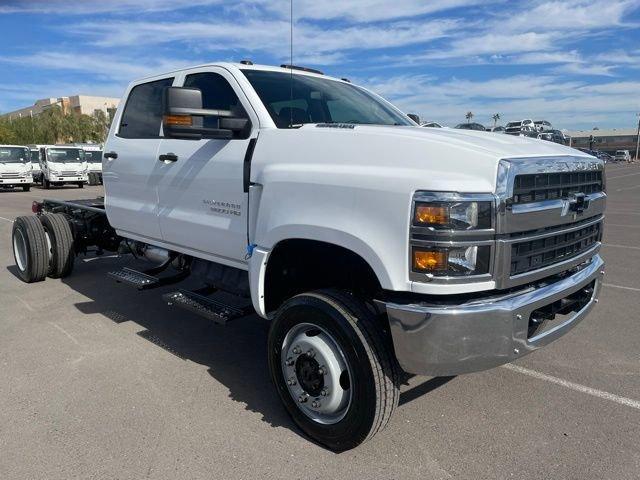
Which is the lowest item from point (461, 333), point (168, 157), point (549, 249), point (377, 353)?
point (377, 353)

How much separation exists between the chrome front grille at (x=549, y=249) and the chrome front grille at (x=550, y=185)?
0.71ft

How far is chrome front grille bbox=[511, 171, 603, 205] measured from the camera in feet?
8.36

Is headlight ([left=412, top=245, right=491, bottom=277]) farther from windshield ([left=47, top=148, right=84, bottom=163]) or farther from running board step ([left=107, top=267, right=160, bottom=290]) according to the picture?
windshield ([left=47, top=148, right=84, bottom=163])

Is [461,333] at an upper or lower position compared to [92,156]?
lower

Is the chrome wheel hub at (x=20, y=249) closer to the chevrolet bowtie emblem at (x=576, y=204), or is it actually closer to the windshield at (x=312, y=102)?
the windshield at (x=312, y=102)

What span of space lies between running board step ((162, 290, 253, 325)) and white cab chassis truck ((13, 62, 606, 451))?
2cm

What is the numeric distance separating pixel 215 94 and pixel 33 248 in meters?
3.84

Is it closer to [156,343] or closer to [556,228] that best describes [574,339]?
[556,228]

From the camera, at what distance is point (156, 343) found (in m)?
4.56

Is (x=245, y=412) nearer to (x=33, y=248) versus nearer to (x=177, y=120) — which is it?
(x=177, y=120)

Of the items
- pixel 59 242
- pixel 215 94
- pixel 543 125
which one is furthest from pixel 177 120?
pixel 543 125

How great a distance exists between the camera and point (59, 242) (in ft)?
21.1

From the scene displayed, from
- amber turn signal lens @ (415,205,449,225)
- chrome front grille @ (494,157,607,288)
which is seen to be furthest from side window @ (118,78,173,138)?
chrome front grille @ (494,157,607,288)

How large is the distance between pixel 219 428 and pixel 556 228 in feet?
7.47
